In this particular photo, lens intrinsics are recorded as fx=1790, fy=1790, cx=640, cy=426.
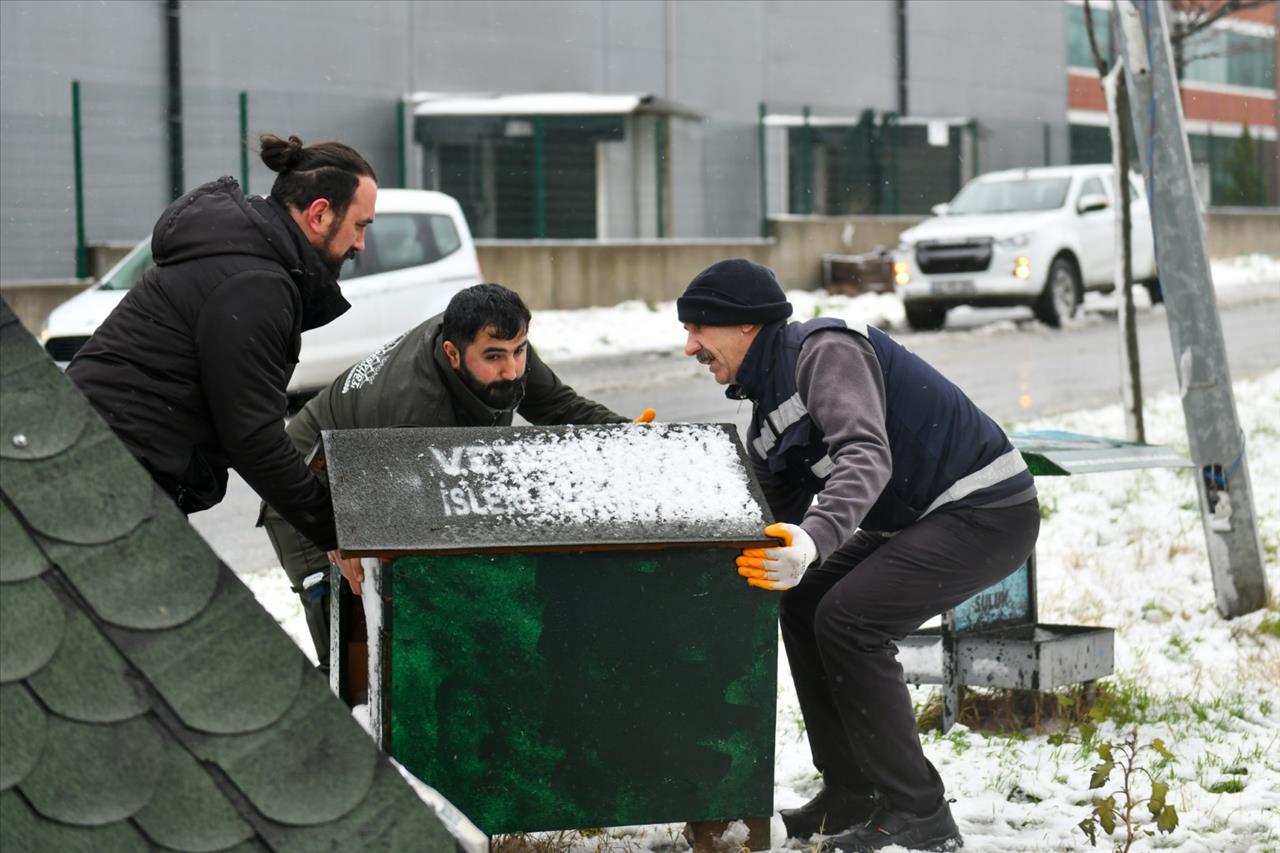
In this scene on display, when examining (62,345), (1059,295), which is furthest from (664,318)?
(62,345)

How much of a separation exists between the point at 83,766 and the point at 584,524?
1853 millimetres

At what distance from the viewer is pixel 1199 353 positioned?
22.4ft

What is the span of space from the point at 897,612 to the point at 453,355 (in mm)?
1256

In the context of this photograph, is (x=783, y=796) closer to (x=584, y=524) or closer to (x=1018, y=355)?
(x=584, y=524)

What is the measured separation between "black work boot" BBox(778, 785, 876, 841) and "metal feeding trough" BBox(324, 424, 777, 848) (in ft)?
2.03

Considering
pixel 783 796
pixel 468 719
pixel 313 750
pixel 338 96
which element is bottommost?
pixel 783 796

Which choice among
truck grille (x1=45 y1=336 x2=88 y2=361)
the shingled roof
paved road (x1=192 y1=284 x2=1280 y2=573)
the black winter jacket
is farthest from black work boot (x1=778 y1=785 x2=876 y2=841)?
truck grille (x1=45 y1=336 x2=88 y2=361)

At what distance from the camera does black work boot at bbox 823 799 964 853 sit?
4180mm

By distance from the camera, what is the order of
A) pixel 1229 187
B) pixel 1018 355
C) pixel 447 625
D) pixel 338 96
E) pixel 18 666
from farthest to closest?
1. pixel 1229 187
2. pixel 338 96
3. pixel 1018 355
4. pixel 447 625
5. pixel 18 666

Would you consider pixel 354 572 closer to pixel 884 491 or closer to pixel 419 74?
pixel 884 491

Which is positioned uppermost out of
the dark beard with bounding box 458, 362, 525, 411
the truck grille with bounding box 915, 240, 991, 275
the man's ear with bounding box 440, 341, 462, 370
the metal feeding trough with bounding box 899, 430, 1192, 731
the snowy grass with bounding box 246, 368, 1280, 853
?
the truck grille with bounding box 915, 240, 991, 275

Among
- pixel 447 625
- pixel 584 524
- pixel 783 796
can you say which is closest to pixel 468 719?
pixel 447 625

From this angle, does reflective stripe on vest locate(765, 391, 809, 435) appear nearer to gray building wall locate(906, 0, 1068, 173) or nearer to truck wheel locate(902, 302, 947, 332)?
truck wheel locate(902, 302, 947, 332)

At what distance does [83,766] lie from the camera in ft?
5.90
